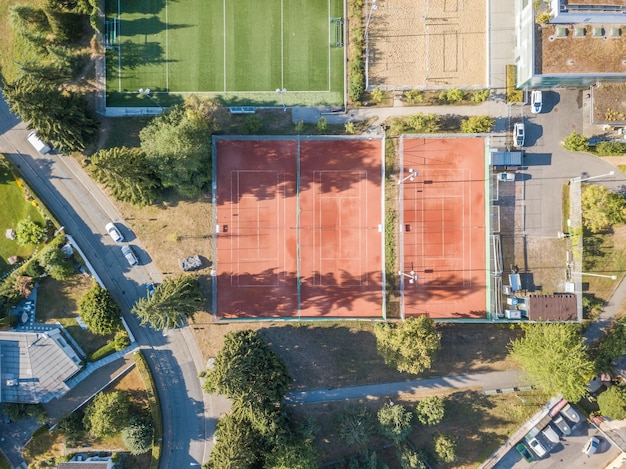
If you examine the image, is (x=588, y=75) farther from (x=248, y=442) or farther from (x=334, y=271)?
(x=248, y=442)

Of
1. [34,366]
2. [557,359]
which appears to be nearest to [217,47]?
[34,366]

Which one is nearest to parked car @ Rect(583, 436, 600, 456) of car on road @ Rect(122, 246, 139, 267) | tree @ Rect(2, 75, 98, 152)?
car on road @ Rect(122, 246, 139, 267)

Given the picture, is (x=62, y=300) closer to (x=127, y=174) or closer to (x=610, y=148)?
(x=127, y=174)

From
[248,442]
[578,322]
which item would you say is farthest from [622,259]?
[248,442]

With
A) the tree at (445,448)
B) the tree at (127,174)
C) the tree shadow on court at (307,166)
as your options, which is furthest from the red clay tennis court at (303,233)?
the tree at (445,448)

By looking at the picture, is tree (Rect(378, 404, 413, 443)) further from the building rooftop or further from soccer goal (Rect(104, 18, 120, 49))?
soccer goal (Rect(104, 18, 120, 49))

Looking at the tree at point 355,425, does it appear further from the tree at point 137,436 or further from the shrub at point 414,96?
the shrub at point 414,96
